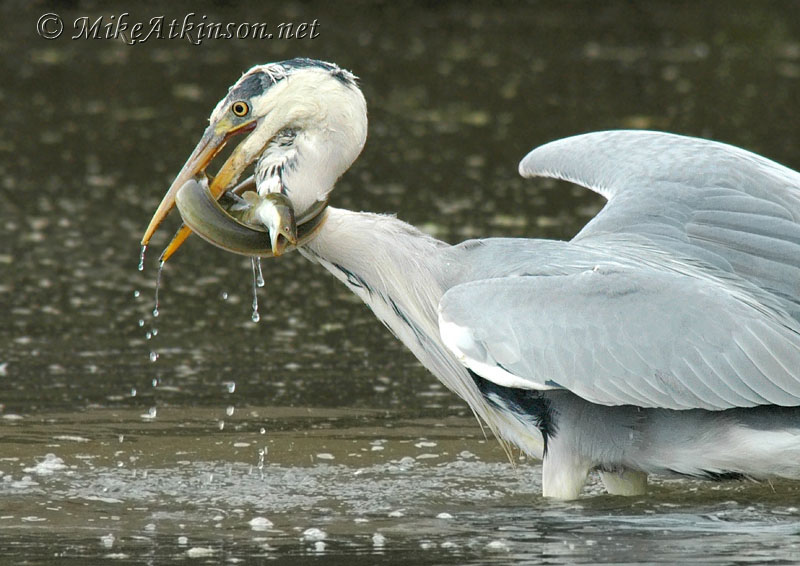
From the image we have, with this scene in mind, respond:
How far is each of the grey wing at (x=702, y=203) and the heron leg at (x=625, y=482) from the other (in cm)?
92

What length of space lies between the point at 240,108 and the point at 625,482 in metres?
2.23

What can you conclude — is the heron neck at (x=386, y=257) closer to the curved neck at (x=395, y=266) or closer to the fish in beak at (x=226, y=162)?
the curved neck at (x=395, y=266)

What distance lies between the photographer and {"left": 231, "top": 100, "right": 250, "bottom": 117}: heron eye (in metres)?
6.95

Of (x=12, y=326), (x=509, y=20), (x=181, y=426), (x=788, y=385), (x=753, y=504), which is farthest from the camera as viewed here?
(x=509, y=20)

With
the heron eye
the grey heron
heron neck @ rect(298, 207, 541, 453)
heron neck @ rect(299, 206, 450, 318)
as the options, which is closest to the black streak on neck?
the grey heron

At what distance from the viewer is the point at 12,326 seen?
9.34m

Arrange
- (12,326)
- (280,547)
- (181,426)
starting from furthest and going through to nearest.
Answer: (12,326)
(181,426)
(280,547)

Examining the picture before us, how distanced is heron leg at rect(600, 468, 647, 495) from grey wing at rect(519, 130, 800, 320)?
92cm

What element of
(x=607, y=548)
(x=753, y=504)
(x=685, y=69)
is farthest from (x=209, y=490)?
(x=685, y=69)

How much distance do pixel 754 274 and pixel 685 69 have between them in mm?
13893

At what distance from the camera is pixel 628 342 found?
252 inches

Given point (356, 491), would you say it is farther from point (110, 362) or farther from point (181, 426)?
point (110, 362)
